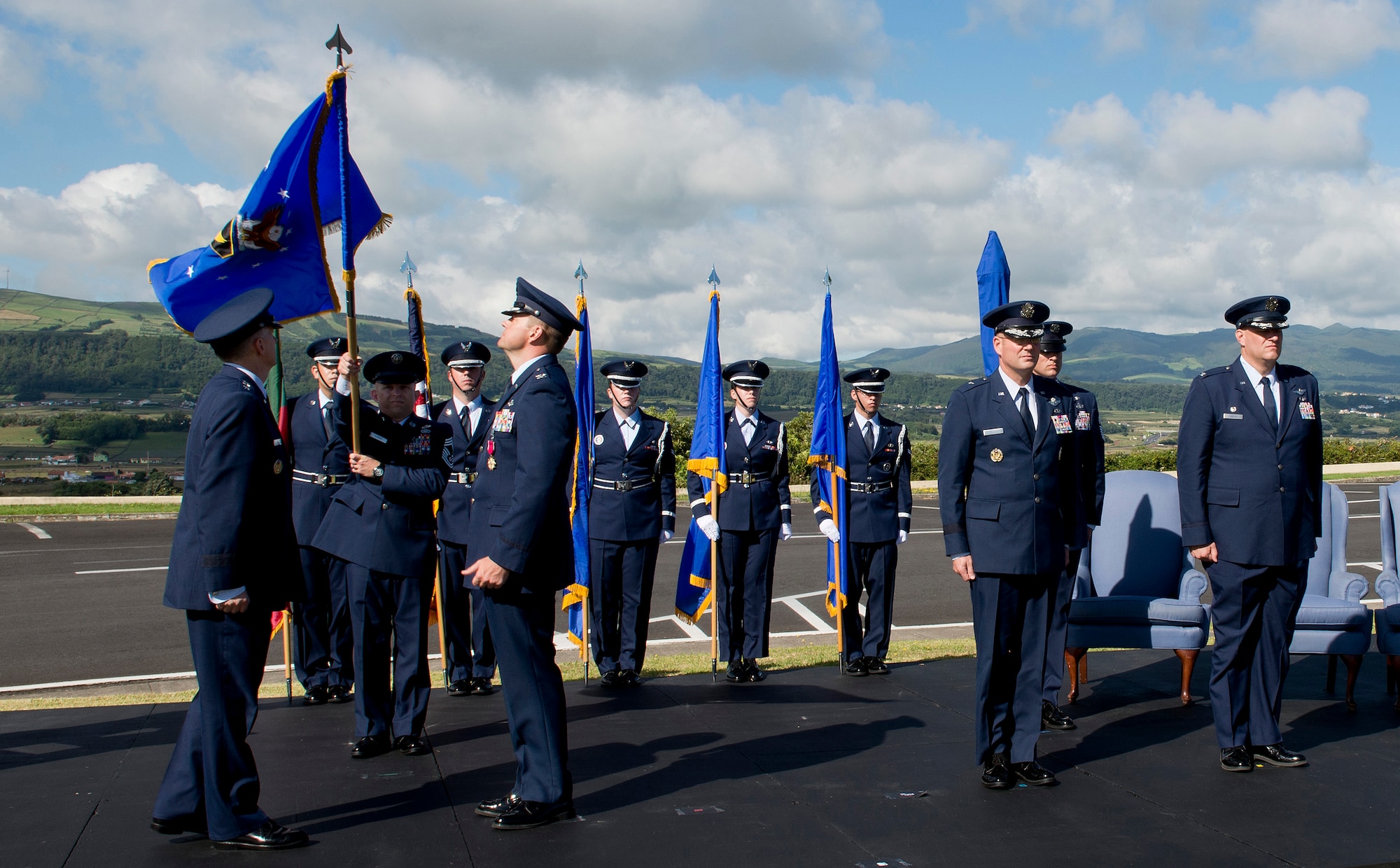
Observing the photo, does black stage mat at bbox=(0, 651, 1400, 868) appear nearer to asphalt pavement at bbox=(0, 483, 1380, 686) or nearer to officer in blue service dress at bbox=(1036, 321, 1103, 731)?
officer in blue service dress at bbox=(1036, 321, 1103, 731)

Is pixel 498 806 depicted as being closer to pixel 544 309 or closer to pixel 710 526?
pixel 544 309

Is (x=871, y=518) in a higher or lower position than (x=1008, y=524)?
lower

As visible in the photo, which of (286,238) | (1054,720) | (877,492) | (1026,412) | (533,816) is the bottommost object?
(1054,720)

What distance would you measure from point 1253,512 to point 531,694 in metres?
3.55

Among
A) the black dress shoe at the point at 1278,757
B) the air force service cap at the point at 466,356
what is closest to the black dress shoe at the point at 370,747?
the air force service cap at the point at 466,356

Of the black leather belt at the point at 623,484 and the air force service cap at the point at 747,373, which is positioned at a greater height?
the air force service cap at the point at 747,373

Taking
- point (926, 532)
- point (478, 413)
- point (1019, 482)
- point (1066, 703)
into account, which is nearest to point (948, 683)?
point (1066, 703)

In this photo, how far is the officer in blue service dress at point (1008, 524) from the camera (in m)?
4.67

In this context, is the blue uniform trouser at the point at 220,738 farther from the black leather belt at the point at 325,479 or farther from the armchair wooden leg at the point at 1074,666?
the armchair wooden leg at the point at 1074,666

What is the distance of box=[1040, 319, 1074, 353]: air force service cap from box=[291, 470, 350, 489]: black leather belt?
4.47m

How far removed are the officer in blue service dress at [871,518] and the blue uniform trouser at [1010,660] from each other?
2.30 meters

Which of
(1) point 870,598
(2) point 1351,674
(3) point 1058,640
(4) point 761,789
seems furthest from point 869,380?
(4) point 761,789

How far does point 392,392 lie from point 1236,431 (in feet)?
14.3

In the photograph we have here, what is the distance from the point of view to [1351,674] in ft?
19.7
